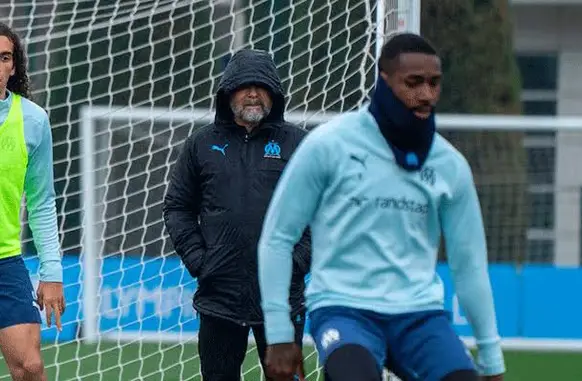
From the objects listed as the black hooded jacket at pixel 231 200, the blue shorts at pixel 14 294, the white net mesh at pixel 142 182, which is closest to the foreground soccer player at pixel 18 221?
the blue shorts at pixel 14 294

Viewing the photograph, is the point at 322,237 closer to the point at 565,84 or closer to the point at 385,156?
the point at 385,156

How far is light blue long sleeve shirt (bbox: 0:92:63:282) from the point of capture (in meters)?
6.12

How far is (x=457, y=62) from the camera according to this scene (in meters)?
15.9

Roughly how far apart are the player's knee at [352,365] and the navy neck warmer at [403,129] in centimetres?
56

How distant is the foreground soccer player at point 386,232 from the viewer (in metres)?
4.65

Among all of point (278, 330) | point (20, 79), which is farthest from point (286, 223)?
point (20, 79)

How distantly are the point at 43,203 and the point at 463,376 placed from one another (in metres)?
2.24

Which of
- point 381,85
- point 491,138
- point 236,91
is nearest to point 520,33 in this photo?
point 491,138

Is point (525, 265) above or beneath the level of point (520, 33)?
beneath

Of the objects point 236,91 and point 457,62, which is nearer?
point 236,91

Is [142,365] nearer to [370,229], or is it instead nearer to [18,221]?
[18,221]

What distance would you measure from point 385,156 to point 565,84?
1556 centimetres

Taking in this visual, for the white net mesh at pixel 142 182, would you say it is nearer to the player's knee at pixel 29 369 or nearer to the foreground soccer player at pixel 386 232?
the player's knee at pixel 29 369

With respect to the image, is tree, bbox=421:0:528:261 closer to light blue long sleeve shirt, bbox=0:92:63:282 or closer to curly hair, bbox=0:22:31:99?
curly hair, bbox=0:22:31:99
